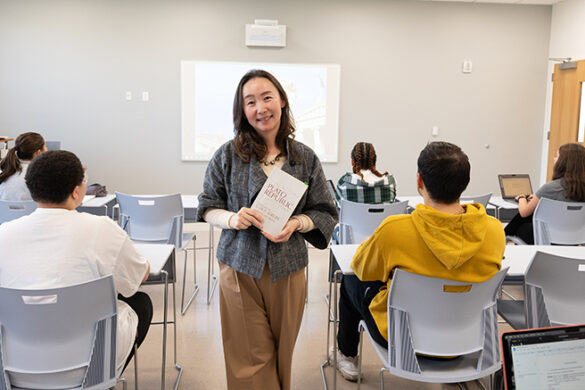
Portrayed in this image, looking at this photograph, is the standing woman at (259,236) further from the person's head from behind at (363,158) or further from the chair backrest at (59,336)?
the person's head from behind at (363,158)

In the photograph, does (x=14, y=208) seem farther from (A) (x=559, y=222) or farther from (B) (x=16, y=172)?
(A) (x=559, y=222)

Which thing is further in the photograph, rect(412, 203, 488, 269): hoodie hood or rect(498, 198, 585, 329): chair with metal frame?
rect(498, 198, 585, 329): chair with metal frame

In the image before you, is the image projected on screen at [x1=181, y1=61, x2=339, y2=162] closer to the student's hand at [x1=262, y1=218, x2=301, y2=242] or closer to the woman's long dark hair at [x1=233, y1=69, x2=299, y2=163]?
the woman's long dark hair at [x1=233, y1=69, x2=299, y2=163]

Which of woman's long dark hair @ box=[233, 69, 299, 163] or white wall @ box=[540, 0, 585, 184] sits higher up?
white wall @ box=[540, 0, 585, 184]

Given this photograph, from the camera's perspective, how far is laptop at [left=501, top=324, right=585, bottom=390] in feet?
2.58

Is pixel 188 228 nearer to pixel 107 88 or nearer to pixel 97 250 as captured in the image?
pixel 107 88

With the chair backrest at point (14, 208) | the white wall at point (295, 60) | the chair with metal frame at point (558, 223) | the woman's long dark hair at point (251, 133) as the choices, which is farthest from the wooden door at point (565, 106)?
the chair backrest at point (14, 208)

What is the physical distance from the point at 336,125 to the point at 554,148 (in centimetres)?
307

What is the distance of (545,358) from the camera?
2.60 ft

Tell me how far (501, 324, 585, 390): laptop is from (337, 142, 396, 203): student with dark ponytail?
7.84 ft

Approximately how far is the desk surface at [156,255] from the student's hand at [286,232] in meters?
0.71

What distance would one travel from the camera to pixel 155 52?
20.6 feet

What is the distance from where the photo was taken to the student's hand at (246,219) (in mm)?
1505

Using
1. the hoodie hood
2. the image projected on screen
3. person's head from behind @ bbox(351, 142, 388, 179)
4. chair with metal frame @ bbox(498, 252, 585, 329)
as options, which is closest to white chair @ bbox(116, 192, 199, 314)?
person's head from behind @ bbox(351, 142, 388, 179)
